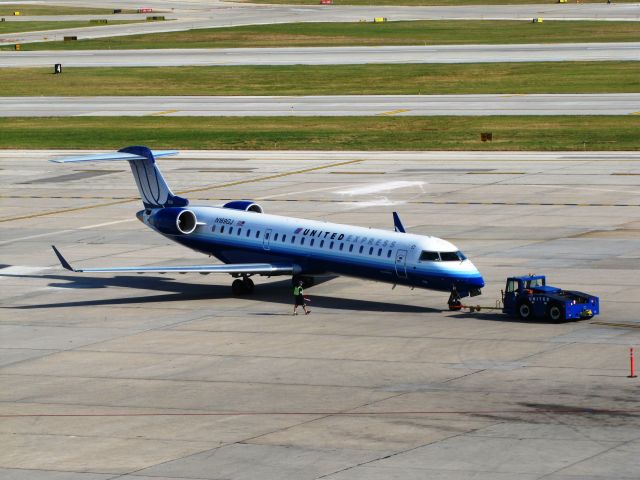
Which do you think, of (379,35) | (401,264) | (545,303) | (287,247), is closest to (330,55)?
(379,35)

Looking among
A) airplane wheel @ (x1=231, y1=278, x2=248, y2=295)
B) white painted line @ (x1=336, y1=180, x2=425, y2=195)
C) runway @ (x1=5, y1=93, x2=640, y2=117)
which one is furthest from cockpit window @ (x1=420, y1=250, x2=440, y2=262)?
runway @ (x1=5, y1=93, x2=640, y2=117)

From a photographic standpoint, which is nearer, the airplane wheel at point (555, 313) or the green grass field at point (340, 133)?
the airplane wheel at point (555, 313)

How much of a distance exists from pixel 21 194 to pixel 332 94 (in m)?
48.4

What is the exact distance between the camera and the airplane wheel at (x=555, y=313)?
45.0 meters

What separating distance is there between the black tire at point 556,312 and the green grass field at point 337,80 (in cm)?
7571

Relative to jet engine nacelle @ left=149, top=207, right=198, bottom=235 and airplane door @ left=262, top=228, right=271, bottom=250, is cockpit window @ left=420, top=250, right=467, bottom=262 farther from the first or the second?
jet engine nacelle @ left=149, top=207, right=198, bottom=235

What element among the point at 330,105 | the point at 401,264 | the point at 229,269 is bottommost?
the point at 229,269

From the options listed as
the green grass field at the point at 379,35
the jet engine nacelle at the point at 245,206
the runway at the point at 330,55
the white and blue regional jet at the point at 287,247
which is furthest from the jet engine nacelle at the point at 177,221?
the green grass field at the point at 379,35

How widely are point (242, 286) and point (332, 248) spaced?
4388mm

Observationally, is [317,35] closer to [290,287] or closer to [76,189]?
[76,189]

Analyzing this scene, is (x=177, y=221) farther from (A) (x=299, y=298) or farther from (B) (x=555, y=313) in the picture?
(B) (x=555, y=313)

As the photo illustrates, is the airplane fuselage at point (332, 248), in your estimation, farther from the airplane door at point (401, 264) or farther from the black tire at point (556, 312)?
the black tire at point (556, 312)

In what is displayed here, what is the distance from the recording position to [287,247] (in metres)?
51.2

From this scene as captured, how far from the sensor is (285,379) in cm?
3834
